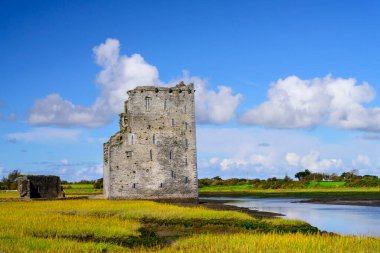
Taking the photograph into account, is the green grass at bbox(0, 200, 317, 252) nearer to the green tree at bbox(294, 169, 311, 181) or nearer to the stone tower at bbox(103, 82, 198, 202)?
the stone tower at bbox(103, 82, 198, 202)

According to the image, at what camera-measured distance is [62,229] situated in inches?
909

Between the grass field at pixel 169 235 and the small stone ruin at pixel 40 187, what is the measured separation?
929 inches

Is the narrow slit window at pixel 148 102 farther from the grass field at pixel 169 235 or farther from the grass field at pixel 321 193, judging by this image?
the grass field at pixel 321 193

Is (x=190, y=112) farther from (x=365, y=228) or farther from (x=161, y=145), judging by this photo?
(x=365, y=228)

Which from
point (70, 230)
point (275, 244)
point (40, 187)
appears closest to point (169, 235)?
point (70, 230)

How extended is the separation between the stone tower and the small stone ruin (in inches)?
337

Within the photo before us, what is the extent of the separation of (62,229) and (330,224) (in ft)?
53.6

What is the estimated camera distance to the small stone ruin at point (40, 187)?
180ft

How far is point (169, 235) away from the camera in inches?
971

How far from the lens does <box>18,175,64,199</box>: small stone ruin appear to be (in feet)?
180

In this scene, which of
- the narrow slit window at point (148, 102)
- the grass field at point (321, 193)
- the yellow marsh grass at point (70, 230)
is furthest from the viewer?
the grass field at point (321, 193)

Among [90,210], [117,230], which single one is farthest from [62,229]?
[90,210]

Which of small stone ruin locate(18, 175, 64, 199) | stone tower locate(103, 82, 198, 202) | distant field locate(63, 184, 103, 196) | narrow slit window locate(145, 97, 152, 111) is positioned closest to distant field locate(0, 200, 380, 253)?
stone tower locate(103, 82, 198, 202)

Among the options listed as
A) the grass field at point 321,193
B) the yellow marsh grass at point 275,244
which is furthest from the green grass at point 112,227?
the grass field at point 321,193
